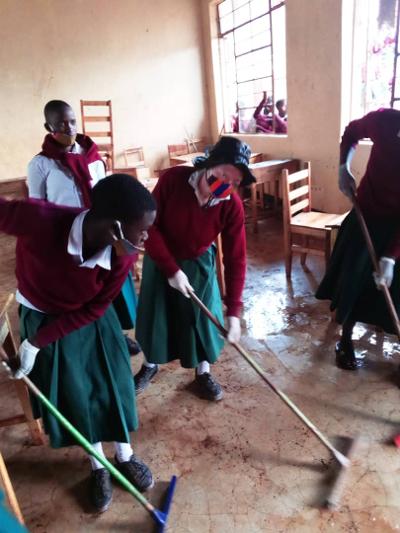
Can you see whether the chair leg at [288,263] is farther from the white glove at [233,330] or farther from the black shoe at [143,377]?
the white glove at [233,330]

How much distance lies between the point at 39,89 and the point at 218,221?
17.7 feet

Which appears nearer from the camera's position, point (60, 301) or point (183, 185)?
point (60, 301)

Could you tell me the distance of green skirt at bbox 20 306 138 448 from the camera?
1384 mm

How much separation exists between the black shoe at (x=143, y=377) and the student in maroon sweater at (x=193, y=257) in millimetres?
286

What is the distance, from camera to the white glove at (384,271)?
1928mm

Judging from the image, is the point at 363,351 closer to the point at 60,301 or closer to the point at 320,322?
the point at 320,322

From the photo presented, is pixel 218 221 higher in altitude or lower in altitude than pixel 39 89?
lower

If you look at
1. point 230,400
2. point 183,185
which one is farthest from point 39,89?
point 230,400

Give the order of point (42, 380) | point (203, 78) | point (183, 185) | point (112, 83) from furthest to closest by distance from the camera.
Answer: point (203, 78), point (112, 83), point (183, 185), point (42, 380)

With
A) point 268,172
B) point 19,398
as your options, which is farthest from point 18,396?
point 268,172

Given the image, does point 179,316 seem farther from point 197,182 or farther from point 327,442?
point 327,442

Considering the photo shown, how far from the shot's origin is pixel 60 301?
4.25 ft

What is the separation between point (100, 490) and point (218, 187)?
132 cm

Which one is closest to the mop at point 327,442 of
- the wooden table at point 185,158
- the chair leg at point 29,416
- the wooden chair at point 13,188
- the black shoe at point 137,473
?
the black shoe at point 137,473
